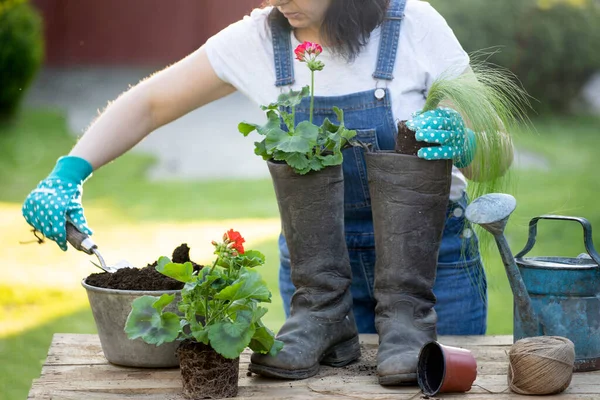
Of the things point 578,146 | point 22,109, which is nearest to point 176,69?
point 578,146

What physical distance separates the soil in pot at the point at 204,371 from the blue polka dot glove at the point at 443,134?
20.5 inches

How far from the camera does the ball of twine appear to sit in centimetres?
143

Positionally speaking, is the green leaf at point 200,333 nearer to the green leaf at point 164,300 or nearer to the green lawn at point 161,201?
the green leaf at point 164,300

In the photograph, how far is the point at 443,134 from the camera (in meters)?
1.52

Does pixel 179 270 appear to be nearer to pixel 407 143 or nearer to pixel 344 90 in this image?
pixel 407 143

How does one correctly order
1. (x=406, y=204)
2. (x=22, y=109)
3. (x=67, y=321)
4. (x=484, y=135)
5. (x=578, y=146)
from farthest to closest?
(x=22, y=109) → (x=578, y=146) → (x=67, y=321) → (x=484, y=135) → (x=406, y=204)

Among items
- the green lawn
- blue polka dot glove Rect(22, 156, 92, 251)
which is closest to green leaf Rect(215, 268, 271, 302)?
blue polka dot glove Rect(22, 156, 92, 251)

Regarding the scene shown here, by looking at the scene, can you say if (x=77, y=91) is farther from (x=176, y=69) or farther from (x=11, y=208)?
(x=176, y=69)

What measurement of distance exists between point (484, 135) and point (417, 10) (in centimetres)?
40

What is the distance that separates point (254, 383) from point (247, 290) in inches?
8.8

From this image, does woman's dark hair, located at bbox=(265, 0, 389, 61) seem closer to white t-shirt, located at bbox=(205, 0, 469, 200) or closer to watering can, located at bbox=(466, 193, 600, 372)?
white t-shirt, located at bbox=(205, 0, 469, 200)

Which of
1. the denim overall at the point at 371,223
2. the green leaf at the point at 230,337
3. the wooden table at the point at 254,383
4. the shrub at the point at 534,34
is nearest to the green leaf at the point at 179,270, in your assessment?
the green leaf at the point at 230,337

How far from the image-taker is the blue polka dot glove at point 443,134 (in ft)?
4.99

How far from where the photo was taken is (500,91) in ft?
5.59
